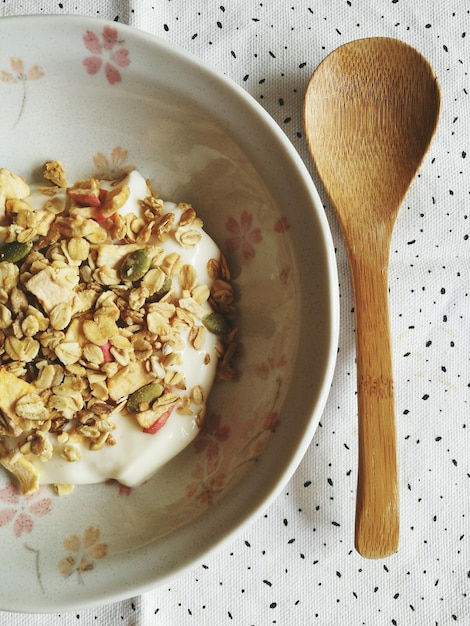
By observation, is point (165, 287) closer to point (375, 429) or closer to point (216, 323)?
point (216, 323)

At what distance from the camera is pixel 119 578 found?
2.14 feet

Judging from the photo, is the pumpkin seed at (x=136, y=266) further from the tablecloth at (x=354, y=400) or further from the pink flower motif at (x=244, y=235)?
the tablecloth at (x=354, y=400)

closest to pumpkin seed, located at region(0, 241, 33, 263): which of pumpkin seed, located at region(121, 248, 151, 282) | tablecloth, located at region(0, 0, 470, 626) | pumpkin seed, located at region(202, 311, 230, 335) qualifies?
pumpkin seed, located at region(121, 248, 151, 282)

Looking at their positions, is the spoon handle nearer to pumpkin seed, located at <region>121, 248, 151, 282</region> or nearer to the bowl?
the bowl

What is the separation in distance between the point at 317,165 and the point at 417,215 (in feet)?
0.50

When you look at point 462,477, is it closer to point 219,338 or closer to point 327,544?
point 327,544

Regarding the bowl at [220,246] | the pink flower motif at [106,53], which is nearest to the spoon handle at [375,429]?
the bowl at [220,246]

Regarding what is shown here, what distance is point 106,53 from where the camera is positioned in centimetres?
65

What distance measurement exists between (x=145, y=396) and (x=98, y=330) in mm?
89

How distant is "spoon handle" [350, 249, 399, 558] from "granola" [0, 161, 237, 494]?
177 mm

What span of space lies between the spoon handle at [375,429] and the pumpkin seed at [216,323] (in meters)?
0.16

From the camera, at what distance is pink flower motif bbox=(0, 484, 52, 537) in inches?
27.5

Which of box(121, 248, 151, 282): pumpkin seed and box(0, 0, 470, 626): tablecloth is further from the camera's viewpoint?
box(0, 0, 470, 626): tablecloth

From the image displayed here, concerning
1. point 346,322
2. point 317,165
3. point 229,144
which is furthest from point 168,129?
point 346,322
